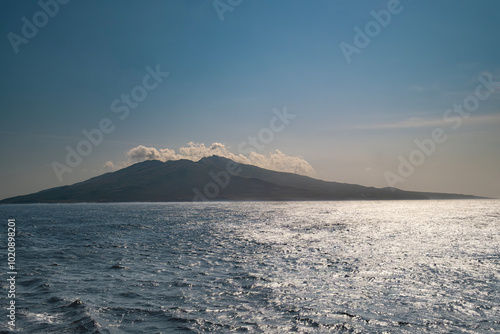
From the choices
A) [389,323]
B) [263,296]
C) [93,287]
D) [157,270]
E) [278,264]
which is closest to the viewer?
[389,323]

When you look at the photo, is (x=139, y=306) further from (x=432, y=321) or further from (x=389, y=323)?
(x=432, y=321)

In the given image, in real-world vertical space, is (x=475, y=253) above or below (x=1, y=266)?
below

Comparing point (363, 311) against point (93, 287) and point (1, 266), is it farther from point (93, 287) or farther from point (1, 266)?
point (1, 266)

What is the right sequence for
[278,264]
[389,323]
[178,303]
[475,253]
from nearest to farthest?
[389,323] < [178,303] < [278,264] < [475,253]

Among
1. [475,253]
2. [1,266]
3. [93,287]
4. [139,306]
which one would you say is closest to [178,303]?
[139,306]

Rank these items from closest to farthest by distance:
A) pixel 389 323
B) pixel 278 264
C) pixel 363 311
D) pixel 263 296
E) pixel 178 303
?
1. pixel 389 323
2. pixel 363 311
3. pixel 178 303
4. pixel 263 296
5. pixel 278 264

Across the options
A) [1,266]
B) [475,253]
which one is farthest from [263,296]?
[475,253]

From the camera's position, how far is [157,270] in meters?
29.8

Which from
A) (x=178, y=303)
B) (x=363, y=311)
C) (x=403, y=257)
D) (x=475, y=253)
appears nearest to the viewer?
(x=363, y=311)

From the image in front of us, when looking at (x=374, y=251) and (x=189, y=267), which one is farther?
(x=374, y=251)

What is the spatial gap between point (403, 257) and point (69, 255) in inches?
1538

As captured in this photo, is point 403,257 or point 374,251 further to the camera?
point 374,251

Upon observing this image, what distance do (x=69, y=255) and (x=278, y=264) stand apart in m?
24.9

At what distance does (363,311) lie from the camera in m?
19.1
